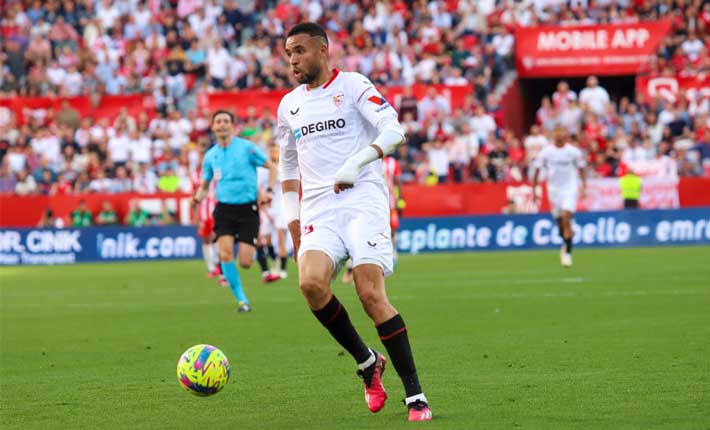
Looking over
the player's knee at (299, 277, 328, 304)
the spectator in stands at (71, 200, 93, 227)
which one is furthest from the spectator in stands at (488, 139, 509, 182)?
the player's knee at (299, 277, 328, 304)

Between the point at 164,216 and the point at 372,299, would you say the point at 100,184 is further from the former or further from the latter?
the point at 372,299

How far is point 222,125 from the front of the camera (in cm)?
1656

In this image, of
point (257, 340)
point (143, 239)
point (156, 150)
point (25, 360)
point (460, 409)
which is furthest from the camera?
point (156, 150)

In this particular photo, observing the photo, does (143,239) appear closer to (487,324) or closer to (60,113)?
(60,113)

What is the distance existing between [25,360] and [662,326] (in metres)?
5.97

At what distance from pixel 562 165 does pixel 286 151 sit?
59.4 feet

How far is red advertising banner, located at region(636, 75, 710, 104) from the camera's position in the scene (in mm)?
33781

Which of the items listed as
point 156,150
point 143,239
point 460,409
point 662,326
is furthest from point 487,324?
point 156,150

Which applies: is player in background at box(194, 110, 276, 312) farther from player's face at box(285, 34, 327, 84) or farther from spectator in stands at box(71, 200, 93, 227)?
spectator in stands at box(71, 200, 93, 227)

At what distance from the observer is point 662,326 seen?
1289 centimetres

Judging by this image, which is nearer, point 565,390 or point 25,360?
point 565,390

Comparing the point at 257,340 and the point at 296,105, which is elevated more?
the point at 296,105

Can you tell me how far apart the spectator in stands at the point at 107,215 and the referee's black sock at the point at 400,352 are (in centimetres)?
2694

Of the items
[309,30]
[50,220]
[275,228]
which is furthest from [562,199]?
[309,30]
